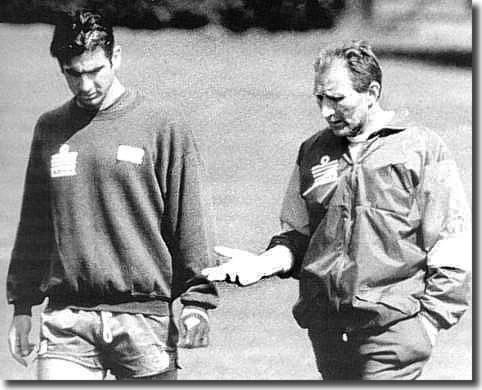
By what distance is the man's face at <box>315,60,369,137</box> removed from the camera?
414 cm

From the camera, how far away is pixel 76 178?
166 inches

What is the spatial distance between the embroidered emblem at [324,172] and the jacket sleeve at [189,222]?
0.43 metres

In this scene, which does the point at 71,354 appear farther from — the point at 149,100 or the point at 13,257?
the point at 149,100

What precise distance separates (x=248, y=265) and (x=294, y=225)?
0.24m

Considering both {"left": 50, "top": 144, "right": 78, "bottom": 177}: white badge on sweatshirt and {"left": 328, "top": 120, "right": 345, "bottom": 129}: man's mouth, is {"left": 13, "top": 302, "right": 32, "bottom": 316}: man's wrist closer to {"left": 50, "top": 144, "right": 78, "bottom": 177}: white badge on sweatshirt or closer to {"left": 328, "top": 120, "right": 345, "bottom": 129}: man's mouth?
{"left": 50, "top": 144, "right": 78, "bottom": 177}: white badge on sweatshirt

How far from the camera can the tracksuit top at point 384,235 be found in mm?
4066

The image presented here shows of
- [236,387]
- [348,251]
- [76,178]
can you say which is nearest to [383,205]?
[348,251]

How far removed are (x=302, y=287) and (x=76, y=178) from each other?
99 centimetres

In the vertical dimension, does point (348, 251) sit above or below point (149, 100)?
below

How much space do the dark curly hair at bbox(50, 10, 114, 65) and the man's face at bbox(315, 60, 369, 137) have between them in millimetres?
876

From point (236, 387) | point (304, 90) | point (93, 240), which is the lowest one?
point (236, 387)

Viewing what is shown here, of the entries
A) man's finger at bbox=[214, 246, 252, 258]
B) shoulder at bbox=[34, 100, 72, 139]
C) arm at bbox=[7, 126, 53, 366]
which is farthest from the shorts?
shoulder at bbox=[34, 100, 72, 139]

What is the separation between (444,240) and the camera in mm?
4109

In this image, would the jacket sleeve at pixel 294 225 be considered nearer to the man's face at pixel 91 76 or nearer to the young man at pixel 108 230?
the young man at pixel 108 230
